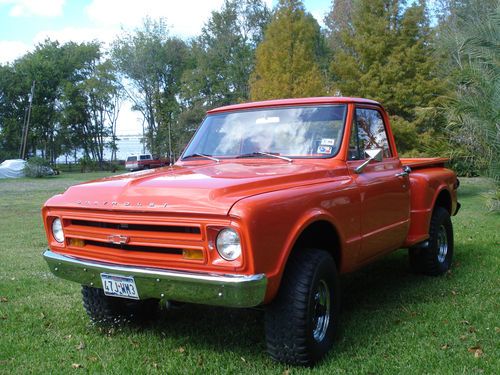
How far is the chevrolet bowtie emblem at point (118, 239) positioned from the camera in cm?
346

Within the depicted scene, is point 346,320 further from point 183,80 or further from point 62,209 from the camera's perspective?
point 183,80

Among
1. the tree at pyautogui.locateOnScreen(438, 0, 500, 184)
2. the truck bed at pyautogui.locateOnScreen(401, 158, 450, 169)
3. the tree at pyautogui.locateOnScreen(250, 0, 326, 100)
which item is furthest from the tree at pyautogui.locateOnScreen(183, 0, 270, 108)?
the truck bed at pyautogui.locateOnScreen(401, 158, 450, 169)

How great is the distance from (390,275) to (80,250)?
3801 millimetres

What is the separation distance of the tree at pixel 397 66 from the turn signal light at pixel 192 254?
15.3 m

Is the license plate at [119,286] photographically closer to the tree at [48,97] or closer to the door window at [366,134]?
the door window at [366,134]

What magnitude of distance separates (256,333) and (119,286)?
1337mm

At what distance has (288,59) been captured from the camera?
61.4 ft

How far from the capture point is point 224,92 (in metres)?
41.5

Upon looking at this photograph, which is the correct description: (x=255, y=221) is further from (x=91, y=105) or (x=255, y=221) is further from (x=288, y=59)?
(x=91, y=105)

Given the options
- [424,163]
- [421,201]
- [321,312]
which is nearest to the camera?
[321,312]

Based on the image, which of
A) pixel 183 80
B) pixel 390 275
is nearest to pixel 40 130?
pixel 183 80

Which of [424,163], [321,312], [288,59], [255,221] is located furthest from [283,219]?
[288,59]

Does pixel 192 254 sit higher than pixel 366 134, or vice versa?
pixel 366 134

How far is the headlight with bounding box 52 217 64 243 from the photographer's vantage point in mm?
3951
